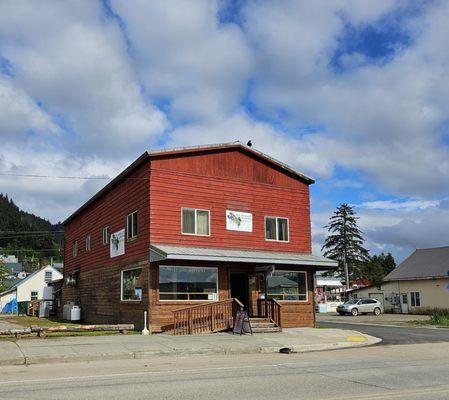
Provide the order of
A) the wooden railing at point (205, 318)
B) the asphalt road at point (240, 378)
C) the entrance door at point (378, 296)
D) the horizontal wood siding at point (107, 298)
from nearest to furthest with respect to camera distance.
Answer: the asphalt road at point (240, 378) < the wooden railing at point (205, 318) < the horizontal wood siding at point (107, 298) < the entrance door at point (378, 296)

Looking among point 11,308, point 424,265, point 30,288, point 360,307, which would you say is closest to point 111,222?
point 360,307

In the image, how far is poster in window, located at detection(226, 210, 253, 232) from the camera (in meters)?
24.8

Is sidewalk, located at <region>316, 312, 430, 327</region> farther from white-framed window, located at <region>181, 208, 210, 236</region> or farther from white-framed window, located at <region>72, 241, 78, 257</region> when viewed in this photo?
white-framed window, located at <region>72, 241, 78, 257</region>

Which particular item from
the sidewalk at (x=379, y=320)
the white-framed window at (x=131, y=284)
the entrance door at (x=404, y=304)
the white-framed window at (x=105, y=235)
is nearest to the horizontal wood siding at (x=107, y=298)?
the white-framed window at (x=131, y=284)

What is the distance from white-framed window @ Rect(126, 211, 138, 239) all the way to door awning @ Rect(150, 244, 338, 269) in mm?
2634

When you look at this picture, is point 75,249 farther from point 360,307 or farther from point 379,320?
point 360,307

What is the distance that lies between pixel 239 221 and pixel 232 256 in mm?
3033

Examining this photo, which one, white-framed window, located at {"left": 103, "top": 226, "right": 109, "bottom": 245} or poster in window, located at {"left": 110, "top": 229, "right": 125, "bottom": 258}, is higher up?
white-framed window, located at {"left": 103, "top": 226, "right": 109, "bottom": 245}

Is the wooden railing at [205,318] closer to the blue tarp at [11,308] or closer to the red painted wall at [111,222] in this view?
the red painted wall at [111,222]

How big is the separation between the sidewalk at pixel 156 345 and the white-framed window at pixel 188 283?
7.33ft

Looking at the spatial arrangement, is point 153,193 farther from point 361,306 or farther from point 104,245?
point 361,306

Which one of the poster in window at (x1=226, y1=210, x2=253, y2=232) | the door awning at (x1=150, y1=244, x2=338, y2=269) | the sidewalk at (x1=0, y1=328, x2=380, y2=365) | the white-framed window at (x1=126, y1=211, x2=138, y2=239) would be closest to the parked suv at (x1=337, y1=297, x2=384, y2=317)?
the door awning at (x1=150, y1=244, x2=338, y2=269)

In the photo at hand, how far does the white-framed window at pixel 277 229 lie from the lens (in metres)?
26.1

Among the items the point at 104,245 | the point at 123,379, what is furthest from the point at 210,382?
the point at 104,245
